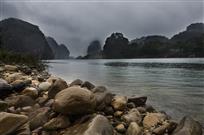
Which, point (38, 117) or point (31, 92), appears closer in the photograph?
point (38, 117)

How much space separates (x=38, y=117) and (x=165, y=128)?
313 centimetres

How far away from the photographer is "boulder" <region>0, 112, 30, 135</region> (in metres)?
5.44

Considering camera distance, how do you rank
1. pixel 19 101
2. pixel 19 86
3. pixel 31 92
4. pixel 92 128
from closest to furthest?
pixel 92 128, pixel 19 101, pixel 31 92, pixel 19 86

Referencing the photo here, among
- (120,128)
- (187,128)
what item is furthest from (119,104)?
(187,128)

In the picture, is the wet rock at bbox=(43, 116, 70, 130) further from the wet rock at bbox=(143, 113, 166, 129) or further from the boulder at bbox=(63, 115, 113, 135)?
the wet rock at bbox=(143, 113, 166, 129)

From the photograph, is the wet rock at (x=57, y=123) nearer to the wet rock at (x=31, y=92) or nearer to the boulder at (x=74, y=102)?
the boulder at (x=74, y=102)

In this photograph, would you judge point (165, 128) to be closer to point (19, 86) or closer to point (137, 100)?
point (137, 100)

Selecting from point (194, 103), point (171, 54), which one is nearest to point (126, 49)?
point (171, 54)

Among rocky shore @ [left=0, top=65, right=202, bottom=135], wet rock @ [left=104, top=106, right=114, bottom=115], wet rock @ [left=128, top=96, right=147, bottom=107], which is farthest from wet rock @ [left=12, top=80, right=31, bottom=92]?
wet rock @ [left=128, top=96, right=147, bottom=107]

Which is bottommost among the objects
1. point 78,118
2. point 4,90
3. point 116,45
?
point 78,118

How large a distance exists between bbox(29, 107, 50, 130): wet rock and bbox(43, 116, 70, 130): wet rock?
0.72 ft

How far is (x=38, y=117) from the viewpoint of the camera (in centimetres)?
644

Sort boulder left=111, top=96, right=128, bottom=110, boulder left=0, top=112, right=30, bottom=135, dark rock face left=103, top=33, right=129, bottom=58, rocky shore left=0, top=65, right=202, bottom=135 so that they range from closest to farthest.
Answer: boulder left=0, top=112, right=30, bottom=135, rocky shore left=0, top=65, right=202, bottom=135, boulder left=111, top=96, right=128, bottom=110, dark rock face left=103, top=33, right=129, bottom=58

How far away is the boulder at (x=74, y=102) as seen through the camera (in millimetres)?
6230
